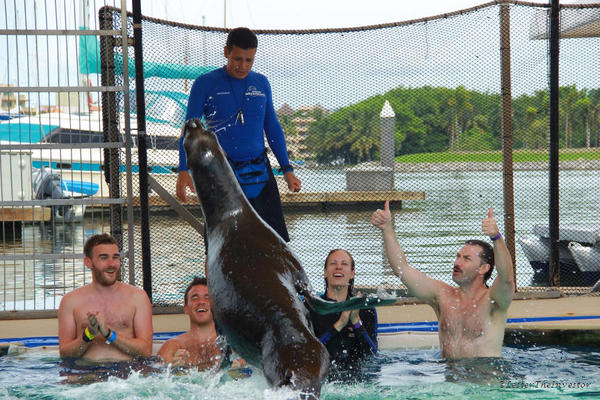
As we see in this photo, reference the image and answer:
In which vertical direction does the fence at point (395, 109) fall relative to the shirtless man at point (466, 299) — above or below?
above

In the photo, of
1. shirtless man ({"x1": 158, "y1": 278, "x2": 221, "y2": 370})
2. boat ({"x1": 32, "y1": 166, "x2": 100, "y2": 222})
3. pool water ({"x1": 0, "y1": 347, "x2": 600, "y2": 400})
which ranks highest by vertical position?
boat ({"x1": 32, "y1": 166, "x2": 100, "y2": 222})

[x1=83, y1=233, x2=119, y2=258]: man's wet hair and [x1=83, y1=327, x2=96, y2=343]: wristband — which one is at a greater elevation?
[x1=83, y1=233, x2=119, y2=258]: man's wet hair

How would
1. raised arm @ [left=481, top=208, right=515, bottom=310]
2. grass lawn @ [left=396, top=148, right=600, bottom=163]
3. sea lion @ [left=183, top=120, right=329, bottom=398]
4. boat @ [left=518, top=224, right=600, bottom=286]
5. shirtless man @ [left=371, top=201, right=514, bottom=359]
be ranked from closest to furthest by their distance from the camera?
sea lion @ [left=183, top=120, right=329, bottom=398] → raised arm @ [left=481, top=208, right=515, bottom=310] → shirtless man @ [left=371, top=201, right=514, bottom=359] → boat @ [left=518, top=224, right=600, bottom=286] → grass lawn @ [left=396, top=148, right=600, bottom=163]

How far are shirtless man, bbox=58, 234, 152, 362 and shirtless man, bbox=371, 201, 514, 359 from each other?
5.79 ft

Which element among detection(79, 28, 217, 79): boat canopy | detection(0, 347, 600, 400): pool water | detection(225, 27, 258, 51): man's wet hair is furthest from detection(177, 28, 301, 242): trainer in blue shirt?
detection(79, 28, 217, 79): boat canopy

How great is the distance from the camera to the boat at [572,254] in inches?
393

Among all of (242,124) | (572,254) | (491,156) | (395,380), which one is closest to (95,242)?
(242,124)

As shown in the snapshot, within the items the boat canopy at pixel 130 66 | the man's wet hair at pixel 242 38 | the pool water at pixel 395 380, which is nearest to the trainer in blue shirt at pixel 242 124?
the man's wet hair at pixel 242 38

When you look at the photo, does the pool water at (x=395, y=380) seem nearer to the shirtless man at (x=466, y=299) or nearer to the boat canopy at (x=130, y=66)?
the shirtless man at (x=466, y=299)

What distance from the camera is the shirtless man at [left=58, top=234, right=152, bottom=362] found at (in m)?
5.30

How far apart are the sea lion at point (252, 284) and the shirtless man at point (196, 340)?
6.94ft

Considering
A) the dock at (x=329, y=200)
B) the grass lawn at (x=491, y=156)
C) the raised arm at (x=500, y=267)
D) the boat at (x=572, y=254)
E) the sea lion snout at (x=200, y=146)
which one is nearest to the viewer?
the sea lion snout at (x=200, y=146)

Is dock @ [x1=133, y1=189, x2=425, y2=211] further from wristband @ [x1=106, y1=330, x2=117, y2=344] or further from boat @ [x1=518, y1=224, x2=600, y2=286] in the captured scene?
wristband @ [x1=106, y1=330, x2=117, y2=344]

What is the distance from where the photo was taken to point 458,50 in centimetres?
850
